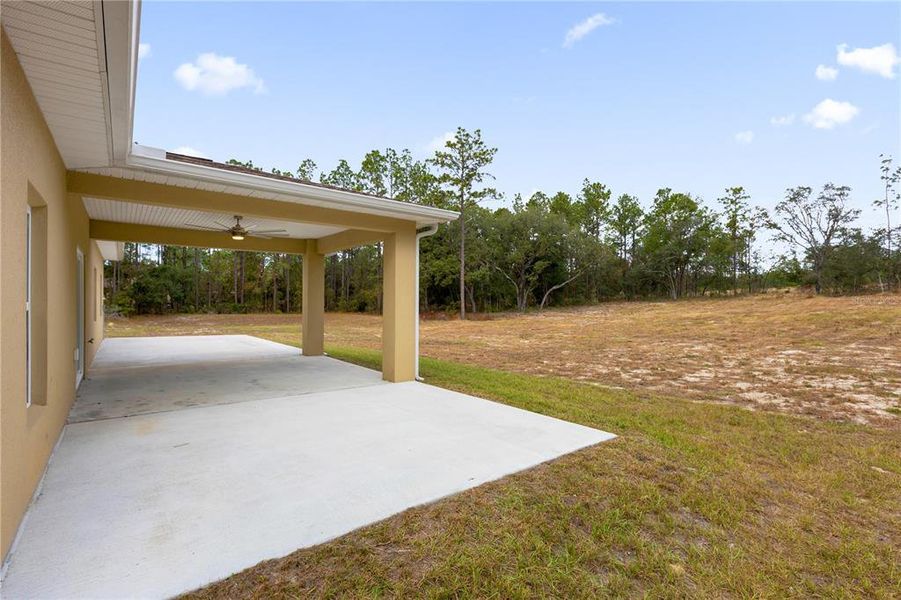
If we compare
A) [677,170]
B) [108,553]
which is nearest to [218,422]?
[108,553]

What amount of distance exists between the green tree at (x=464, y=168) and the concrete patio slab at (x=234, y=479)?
19144mm

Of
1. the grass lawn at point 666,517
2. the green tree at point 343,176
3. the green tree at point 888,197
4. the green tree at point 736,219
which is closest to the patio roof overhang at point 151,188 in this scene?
the grass lawn at point 666,517

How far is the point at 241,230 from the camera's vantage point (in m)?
6.60

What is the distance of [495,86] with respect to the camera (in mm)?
14211

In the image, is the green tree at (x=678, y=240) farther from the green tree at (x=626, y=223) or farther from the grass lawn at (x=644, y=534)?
the grass lawn at (x=644, y=534)

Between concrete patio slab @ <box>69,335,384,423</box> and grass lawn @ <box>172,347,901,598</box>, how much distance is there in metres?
3.75

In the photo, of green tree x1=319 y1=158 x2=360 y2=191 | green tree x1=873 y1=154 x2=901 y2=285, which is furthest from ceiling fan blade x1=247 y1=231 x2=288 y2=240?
green tree x1=873 y1=154 x2=901 y2=285

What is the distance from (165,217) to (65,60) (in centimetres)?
496

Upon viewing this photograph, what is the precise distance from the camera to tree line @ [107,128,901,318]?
76.8 feet

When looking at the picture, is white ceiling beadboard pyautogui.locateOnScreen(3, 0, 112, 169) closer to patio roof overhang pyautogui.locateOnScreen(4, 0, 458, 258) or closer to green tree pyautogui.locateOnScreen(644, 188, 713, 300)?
patio roof overhang pyautogui.locateOnScreen(4, 0, 458, 258)

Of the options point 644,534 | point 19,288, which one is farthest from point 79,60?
point 644,534

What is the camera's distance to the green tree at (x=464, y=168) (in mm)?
23125

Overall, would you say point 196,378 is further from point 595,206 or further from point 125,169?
point 595,206

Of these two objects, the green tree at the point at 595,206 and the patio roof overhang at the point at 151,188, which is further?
the green tree at the point at 595,206
